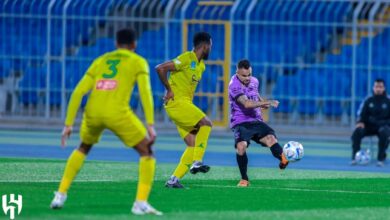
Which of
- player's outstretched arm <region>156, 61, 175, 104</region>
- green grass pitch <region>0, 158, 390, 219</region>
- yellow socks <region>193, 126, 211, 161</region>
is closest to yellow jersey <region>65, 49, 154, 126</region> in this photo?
green grass pitch <region>0, 158, 390, 219</region>

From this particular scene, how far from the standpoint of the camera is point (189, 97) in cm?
1870

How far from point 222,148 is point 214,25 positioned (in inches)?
196

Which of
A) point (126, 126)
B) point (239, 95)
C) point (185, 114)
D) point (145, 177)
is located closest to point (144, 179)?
point (145, 177)

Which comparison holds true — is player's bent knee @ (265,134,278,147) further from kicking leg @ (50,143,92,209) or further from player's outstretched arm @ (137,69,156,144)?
player's outstretched arm @ (137,69,156,144)

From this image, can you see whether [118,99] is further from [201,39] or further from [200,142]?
[201,39]

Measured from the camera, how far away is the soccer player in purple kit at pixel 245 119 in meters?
18.9

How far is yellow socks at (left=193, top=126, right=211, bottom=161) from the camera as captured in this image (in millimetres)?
18281

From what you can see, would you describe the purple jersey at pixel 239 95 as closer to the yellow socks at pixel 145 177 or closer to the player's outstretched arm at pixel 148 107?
the yellow socks at pixel 145 177

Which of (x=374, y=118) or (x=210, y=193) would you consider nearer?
(x=210, y=193)

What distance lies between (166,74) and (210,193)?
6.88 feet

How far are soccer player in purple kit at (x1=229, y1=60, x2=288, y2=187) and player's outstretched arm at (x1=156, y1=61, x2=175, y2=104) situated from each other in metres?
1.03

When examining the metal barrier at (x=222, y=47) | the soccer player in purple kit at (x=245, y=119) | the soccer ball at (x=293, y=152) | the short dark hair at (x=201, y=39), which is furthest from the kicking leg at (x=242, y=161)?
the metal barrier at (x=222, y=47)

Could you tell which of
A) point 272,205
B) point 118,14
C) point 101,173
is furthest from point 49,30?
point 272,205

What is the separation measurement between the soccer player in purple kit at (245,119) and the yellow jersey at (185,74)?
0.66 meters
